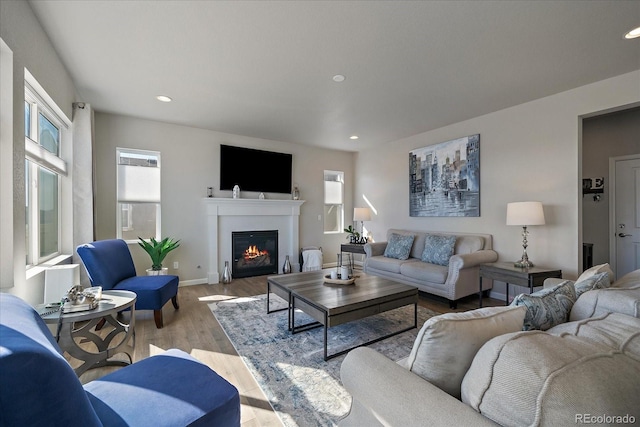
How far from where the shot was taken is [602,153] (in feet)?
13.9

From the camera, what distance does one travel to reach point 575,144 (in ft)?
10.6

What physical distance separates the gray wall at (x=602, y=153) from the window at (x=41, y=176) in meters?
6.78

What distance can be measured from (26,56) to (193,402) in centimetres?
255

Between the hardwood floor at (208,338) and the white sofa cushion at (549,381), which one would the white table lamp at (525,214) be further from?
the white sofa cushion at (549,381)

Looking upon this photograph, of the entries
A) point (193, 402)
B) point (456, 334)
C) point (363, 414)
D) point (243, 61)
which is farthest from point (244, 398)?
point (243, 61)

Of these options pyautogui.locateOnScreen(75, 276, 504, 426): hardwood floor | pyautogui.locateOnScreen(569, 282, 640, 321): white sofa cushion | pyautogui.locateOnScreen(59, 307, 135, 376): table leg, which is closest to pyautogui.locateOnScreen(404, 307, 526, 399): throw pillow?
pyautogui.locateOnScreen(569, 282, 640, 321): white sofa cushion

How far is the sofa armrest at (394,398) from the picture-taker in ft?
2.61

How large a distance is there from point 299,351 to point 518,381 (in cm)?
198

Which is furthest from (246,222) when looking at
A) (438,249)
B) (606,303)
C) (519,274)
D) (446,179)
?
(606,303)

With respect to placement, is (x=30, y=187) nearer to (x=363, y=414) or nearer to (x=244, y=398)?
(x=244, y=398)

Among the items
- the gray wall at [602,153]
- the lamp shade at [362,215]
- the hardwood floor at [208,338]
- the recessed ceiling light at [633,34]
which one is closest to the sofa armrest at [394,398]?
the hardwood floor at [208,338]

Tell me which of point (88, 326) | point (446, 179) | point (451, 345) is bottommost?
point (88, 326)

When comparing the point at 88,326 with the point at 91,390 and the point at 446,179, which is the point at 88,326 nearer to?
the point at 91,390

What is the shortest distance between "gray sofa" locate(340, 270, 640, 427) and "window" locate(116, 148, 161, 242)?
4314 mm
